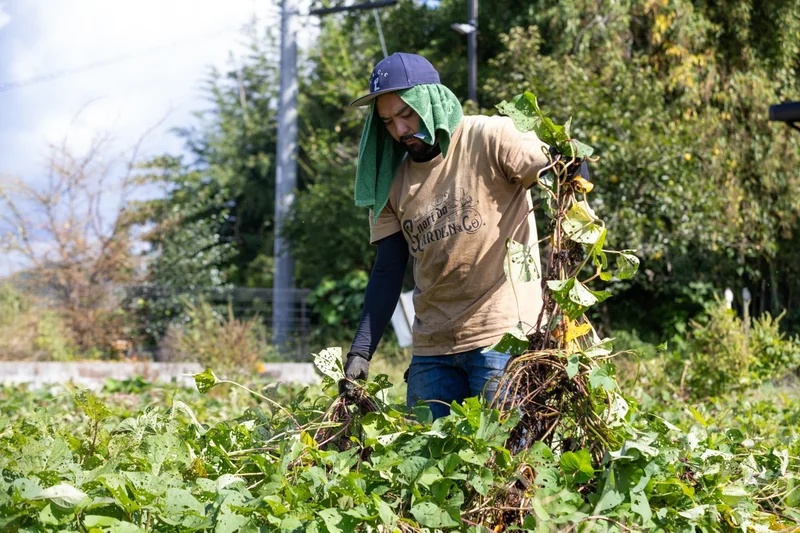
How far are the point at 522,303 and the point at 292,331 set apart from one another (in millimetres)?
12460

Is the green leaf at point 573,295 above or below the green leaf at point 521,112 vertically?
below

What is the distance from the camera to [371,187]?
2.83 meters

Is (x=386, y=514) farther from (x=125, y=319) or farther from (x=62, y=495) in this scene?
(x=125, y=319)

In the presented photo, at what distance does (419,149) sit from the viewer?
272 centimetres

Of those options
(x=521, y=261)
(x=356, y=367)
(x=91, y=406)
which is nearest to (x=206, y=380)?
(x=91, y=406)

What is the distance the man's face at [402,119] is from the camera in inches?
105

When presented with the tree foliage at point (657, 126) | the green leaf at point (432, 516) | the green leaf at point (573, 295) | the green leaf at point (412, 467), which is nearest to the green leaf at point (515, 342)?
the green leaf at point (573, 295)

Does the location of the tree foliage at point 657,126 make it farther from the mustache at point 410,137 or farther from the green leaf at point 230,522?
the green leaf at point 230,522

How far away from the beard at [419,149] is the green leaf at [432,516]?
1.33 metres

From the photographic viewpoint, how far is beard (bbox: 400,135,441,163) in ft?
8.86

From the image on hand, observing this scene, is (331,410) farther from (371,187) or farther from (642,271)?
(642,271)

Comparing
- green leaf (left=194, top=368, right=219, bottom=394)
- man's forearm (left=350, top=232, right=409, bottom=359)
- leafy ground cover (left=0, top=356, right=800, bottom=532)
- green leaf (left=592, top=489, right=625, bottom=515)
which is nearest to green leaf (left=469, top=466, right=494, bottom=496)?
leafy ground cover (left=0, top=356, right=800, bottom=532)

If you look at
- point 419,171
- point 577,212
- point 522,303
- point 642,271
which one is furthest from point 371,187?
point 642,271

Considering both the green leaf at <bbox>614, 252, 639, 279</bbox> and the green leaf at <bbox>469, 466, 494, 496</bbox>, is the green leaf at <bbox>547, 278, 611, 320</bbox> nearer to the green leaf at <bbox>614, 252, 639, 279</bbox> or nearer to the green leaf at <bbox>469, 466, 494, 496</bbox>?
the green leaf at <bbox>614, 252, 639, 279</bbox>
